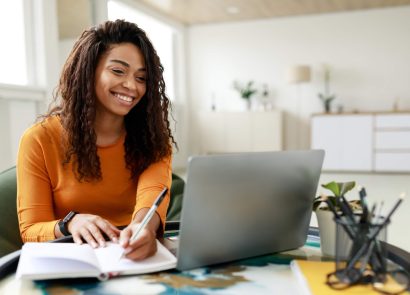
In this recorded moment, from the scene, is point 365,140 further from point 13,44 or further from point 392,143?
point 13,44

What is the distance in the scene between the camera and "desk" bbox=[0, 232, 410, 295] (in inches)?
27.3

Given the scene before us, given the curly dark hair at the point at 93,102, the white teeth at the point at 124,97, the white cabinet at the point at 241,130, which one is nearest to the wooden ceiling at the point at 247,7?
the white cabinet at the point at 241,130

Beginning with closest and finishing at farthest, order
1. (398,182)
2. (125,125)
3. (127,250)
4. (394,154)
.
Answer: (127,250) < (125,125) < (398,182) < (394,154)

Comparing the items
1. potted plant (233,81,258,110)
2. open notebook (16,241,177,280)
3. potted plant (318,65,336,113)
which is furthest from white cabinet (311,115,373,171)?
open notebook (16,241,177,280)

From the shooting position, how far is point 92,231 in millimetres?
916

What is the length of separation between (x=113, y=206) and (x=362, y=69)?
6473 millimetres

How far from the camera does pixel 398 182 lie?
5328 millimetres

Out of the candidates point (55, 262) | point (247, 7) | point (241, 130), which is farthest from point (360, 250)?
point (241, 130)

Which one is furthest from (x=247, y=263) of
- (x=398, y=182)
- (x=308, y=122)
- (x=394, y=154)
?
(x=308, y=122)

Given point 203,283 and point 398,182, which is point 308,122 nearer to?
point 398,182

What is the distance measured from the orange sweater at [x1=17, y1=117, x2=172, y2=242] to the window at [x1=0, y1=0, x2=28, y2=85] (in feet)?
8.56

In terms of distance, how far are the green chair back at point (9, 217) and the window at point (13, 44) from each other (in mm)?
2343

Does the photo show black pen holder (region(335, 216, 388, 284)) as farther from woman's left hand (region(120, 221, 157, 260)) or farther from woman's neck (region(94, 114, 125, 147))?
woman's neck (region(94, 114, 125, 147))

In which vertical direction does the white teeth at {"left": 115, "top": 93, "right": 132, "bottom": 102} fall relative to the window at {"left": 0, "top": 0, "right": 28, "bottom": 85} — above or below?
below
